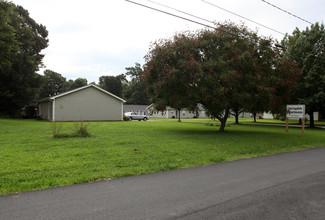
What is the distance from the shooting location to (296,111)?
16.5 metres

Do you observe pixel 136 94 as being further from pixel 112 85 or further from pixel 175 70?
pixel 175 70

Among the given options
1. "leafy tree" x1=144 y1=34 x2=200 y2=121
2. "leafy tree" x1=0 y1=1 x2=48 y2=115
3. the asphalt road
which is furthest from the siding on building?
the asphalt road

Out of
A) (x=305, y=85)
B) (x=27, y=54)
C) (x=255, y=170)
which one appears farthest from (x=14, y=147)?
(x=27, y=54)

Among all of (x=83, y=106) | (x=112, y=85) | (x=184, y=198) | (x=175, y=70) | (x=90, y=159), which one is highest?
(x=112, y=85)

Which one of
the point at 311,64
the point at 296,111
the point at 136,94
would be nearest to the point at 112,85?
the point at 136,94

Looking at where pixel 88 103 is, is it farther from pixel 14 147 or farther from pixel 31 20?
pixel 14 147

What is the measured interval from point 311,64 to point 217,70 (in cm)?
1493

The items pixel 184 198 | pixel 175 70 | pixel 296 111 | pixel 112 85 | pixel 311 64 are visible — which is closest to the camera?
pixel 184 198

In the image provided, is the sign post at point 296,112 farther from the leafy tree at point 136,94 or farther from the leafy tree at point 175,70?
the leafy tree at point 136,94

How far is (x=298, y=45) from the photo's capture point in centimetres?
2298

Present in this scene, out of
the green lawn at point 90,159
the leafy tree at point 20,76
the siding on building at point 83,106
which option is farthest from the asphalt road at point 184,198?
the leafy tree at point 20,76

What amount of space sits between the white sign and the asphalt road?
40.3 ft

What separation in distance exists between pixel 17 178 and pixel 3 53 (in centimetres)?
1722

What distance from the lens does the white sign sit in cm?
1615
